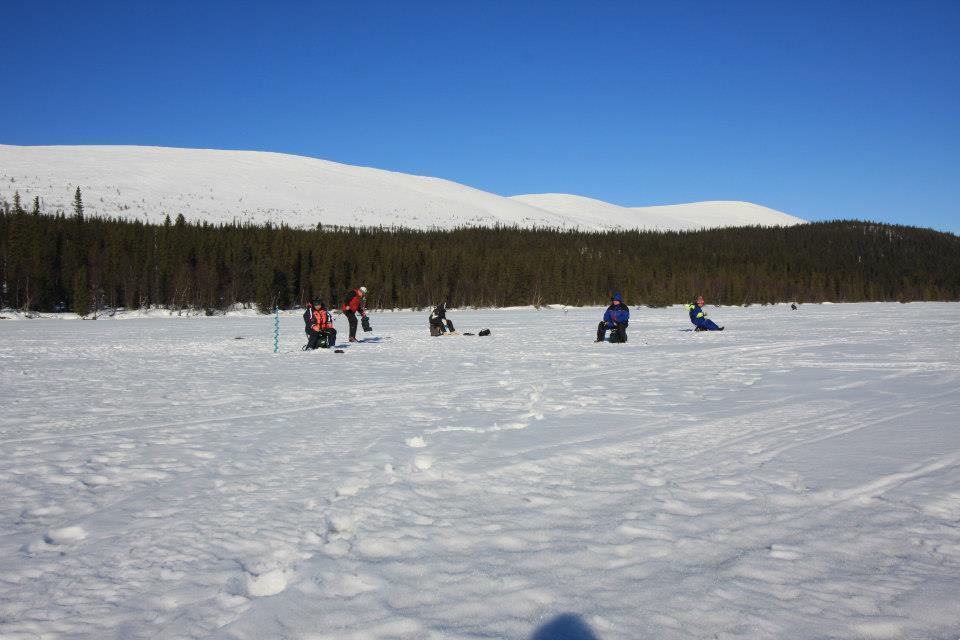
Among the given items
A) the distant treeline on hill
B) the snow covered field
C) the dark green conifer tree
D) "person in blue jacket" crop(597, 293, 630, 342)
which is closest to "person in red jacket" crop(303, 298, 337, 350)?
"person in blue jacket" crop(597, 293, 630, 342)

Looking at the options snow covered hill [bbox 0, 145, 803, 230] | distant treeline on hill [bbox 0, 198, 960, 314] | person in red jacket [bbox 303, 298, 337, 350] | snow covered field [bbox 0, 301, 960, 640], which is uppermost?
snow covered hill [bbox 0, 145, 803, 230]

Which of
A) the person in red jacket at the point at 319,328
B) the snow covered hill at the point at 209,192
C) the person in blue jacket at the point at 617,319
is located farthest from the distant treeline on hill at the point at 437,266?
the person in blue jacket at the point at 617,319

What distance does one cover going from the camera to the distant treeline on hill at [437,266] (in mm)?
63594

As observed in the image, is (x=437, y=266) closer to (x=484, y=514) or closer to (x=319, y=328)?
(x=319, y=328)

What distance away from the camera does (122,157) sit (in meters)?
179

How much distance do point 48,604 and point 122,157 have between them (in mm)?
206843

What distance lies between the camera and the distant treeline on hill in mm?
63594

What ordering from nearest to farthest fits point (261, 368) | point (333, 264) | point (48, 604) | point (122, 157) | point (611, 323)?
point (48, 604)
point (261, 368)
point (611, 323)
point (333, 264)
point (122, 157)

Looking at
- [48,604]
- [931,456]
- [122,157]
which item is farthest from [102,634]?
[122,157]

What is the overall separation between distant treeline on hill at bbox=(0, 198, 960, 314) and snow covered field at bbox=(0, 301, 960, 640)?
5961cm

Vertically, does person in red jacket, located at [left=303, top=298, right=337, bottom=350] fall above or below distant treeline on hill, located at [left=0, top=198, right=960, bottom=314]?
below

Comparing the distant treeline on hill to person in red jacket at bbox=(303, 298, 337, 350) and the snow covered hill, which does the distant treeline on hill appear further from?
person in red jacket at bbox=(303, 298, 337, 350)

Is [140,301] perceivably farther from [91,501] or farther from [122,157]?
[122,157]

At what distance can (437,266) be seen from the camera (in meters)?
89.8
